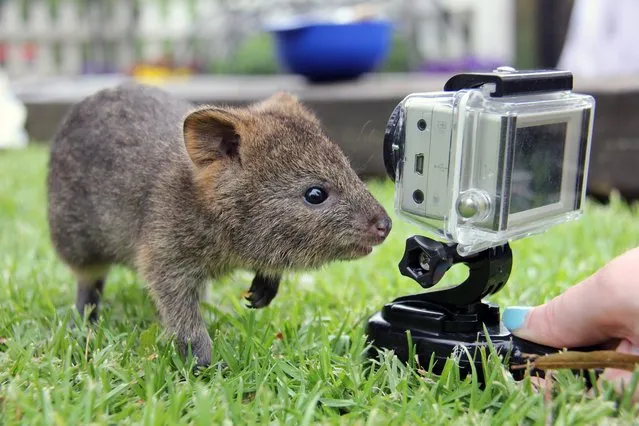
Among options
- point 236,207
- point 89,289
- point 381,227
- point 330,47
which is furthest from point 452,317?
point 330,47

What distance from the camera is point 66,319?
3105mm

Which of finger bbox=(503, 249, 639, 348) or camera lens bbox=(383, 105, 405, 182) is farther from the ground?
camera lens bbox=(383, 105, 405, 182)

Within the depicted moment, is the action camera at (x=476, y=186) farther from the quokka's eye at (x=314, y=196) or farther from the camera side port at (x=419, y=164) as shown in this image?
the quokka's eye at (x=314, y=196)

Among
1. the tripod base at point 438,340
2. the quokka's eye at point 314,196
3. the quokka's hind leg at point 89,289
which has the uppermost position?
the quokka's eye at point 314,196

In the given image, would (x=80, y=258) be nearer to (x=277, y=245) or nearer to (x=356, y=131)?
(x=277, y=245)

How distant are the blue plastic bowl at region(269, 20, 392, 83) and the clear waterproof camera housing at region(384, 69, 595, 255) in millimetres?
5662

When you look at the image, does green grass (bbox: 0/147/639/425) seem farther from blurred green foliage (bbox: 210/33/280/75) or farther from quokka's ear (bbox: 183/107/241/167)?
blurred green foliage (bbox: 210/33/280/75)

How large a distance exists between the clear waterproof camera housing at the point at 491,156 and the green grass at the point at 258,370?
501 millimetres

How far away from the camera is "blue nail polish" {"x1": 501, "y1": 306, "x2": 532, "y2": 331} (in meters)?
2.70

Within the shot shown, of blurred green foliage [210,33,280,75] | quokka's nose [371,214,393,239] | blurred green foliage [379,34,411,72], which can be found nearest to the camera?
quokka's nose [371,214,393,239]

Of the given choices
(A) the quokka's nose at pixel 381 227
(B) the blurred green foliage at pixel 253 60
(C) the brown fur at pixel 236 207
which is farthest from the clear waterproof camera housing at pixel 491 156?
(B) the blurred green foliage at pixel 253 60

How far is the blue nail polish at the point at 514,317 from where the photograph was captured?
2695 mm

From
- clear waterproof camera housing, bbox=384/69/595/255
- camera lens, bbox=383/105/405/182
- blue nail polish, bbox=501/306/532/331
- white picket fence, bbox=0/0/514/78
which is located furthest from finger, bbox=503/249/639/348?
white picket fence, bbox=0/0/514/78

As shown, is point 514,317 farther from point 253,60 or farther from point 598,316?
point 253,60
